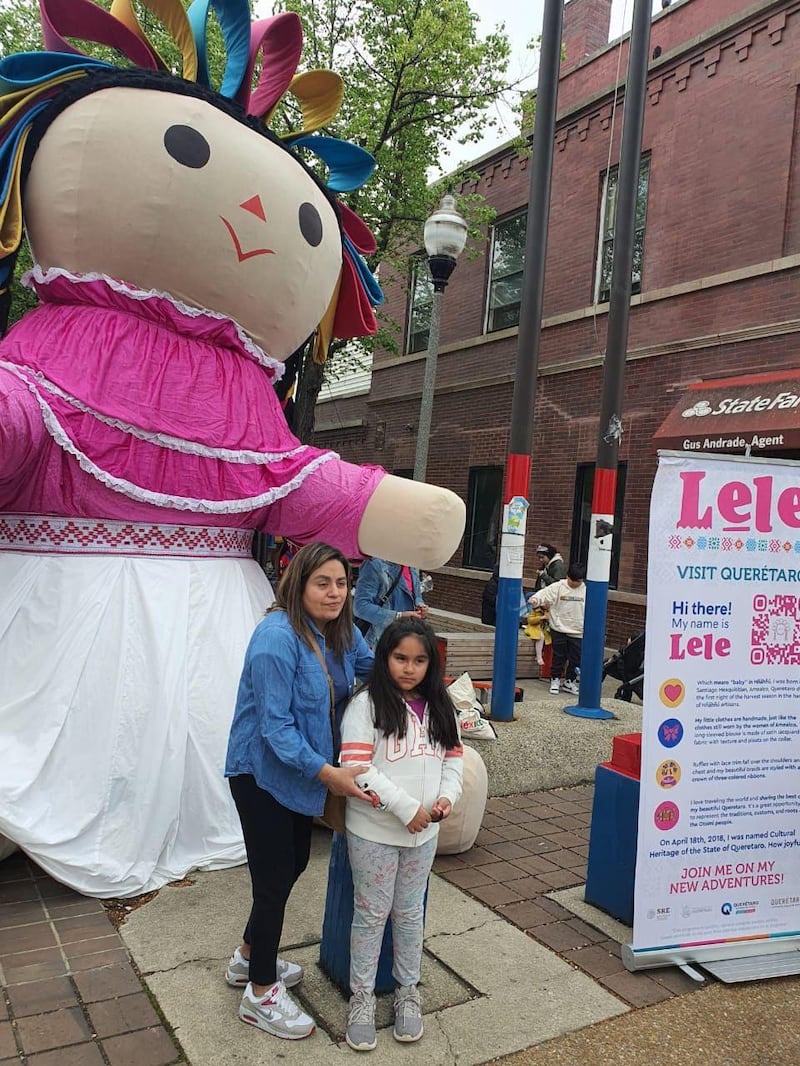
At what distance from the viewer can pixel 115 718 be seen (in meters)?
3.52

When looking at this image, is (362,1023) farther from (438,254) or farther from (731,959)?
(438,254)

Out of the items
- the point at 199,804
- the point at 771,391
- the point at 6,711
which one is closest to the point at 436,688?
the point at 199,804

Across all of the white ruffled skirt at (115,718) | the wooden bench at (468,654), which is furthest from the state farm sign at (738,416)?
the white ruffled skirt at (115,718)

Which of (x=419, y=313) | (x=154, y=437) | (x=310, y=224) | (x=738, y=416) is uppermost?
(x=419, y=313)

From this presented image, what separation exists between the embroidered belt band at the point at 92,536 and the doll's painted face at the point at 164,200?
1.05m

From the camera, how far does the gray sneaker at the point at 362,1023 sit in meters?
2.60

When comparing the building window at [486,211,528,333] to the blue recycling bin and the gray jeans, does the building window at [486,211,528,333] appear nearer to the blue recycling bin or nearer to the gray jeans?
the blue recycling bin

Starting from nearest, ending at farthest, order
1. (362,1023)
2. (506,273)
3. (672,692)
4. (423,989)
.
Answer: (362,1023) < (423,989) < (672,692) < (506,273)

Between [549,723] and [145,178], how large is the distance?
424cm

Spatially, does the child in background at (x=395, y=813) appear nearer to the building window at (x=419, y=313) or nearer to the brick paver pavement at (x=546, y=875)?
the brick paver pavement at (x=546, y=875)

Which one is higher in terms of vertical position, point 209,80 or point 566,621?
point 209,80

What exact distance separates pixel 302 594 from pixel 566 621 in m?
6.29

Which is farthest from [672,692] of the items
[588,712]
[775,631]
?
[588,712]

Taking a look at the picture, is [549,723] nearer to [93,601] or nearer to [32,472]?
[93,601]
